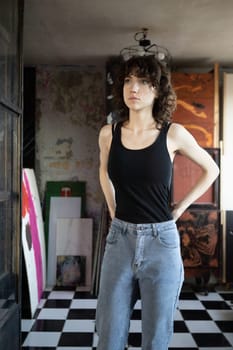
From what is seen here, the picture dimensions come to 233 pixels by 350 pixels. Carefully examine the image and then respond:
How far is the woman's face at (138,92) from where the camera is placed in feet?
5.23

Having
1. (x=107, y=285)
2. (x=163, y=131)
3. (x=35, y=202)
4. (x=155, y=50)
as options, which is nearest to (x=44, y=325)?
(x=35, y=202)

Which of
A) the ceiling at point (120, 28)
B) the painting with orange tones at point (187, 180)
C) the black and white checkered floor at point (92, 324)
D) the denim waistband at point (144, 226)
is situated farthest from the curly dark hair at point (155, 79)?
the painting with orange tones at point (187, 180)

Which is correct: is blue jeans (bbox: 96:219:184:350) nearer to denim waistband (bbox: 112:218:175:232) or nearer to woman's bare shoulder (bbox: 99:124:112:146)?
denim waistband (bbox: 112:218:175:232)

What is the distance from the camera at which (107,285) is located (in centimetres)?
153

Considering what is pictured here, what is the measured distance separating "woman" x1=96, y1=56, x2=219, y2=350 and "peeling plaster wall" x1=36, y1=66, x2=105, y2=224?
2984mm

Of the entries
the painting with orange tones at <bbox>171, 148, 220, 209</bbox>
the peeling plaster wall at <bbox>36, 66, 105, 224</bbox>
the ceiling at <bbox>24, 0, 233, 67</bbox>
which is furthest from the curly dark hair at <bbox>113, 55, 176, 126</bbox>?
the peeling plaster wall at <bbox>36, 66, 105, 224</bbox>

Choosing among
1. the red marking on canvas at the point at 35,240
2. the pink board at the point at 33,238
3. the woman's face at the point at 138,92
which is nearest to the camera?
the woman's face at the point at 138,92

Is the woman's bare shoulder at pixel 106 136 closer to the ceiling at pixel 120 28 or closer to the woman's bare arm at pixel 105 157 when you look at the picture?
the woman's bare arm at pixel 105 157

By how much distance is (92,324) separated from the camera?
3.32 m

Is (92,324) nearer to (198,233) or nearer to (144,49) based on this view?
(198,233)

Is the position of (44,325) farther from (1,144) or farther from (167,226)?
(167,226)

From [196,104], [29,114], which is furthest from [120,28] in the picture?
[29,114]

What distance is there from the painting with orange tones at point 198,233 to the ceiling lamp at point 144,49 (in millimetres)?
1640

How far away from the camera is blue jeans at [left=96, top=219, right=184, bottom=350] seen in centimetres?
149
